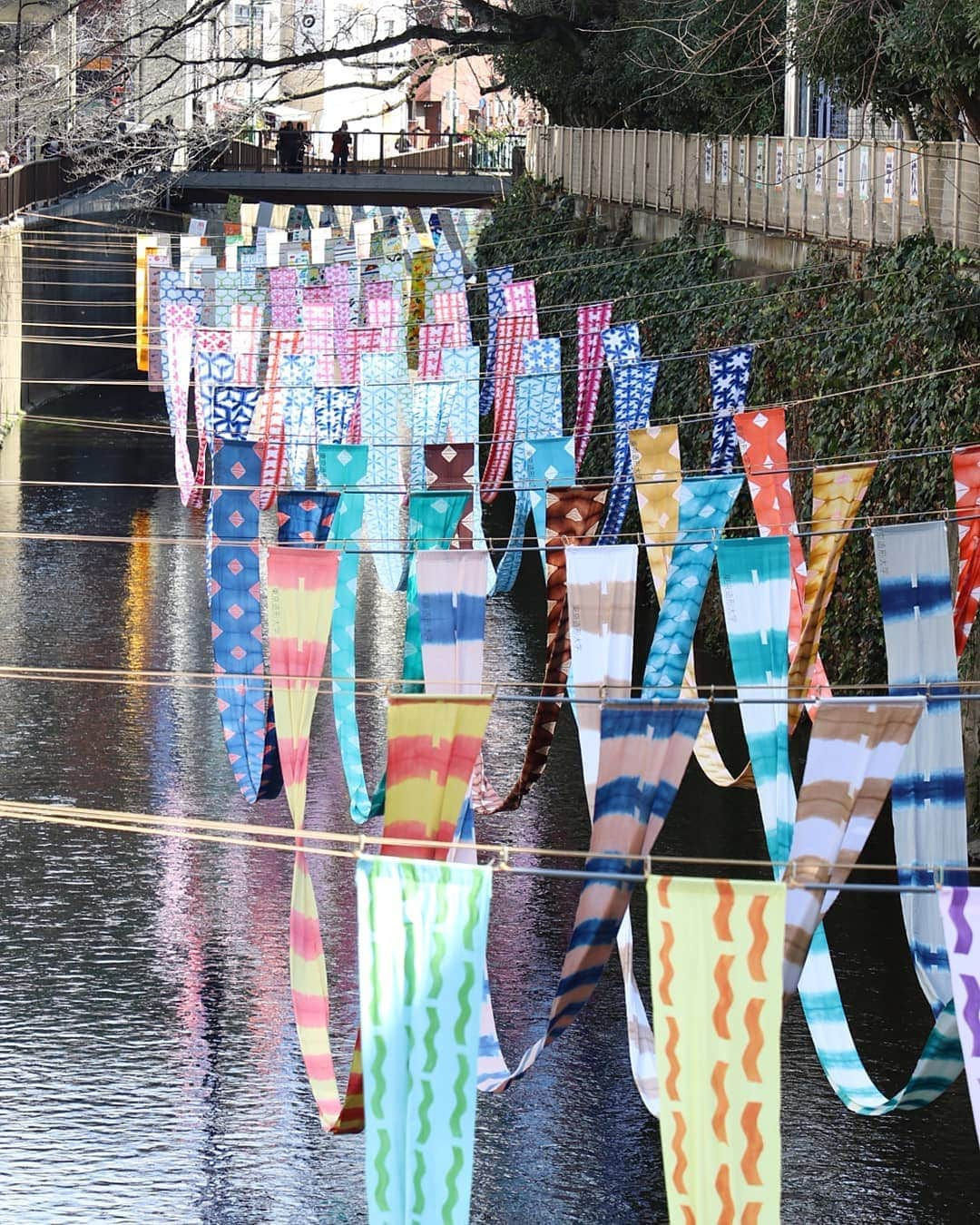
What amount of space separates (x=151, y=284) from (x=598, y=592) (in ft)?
71.0

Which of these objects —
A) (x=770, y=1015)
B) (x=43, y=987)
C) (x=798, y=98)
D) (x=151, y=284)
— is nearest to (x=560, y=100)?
(x=151, y=284)

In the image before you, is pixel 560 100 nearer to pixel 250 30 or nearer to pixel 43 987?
pixel 250 30

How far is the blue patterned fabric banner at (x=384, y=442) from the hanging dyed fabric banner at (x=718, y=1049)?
495 inches

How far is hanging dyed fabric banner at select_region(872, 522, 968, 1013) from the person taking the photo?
8586mm

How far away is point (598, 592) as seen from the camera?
957 centimetres

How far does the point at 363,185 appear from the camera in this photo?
4353 cm

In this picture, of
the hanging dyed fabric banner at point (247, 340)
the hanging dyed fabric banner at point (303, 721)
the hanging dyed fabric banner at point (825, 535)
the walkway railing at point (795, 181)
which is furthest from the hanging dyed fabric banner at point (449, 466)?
the hanging dyed fabric banner at point (247, 340)

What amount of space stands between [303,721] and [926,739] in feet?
8.85

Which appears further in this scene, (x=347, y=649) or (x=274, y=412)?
(x=274, y=412)

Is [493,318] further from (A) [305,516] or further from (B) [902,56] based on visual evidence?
(A) [305,516]

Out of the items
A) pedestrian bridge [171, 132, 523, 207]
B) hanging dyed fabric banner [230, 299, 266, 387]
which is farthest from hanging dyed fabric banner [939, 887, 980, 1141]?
pedestrian bridge [171, 132, 523, 207]

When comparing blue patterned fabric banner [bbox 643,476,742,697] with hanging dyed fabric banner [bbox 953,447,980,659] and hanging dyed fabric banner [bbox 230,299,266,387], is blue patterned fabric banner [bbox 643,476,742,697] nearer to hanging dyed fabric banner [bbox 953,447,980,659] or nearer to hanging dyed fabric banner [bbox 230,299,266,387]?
hanging dyed fabric banner [bbox 953,447,980,659]

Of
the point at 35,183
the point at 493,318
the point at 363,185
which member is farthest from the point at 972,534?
the point at 363,185

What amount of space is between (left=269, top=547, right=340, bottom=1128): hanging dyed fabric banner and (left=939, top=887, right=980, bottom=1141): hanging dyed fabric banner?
2.64 meters
